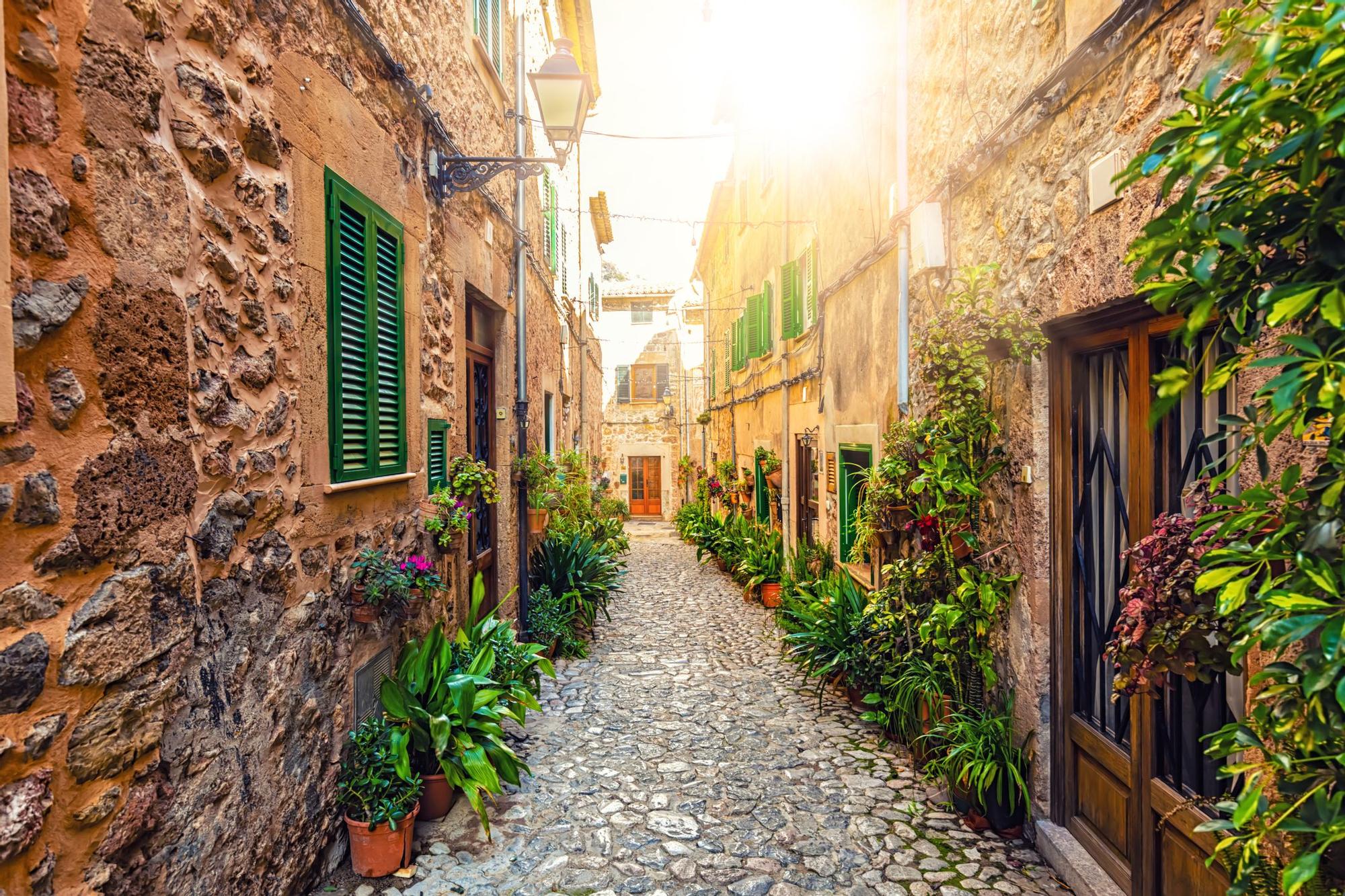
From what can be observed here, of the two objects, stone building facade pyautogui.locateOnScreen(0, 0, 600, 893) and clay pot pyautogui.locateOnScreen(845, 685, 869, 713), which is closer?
stone building facade pyautogui.locateOnScreen(0, 0, 600, 893)

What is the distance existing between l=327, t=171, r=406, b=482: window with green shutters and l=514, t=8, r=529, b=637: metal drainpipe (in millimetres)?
2917

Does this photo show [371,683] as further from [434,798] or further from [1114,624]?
A: [1114,624]

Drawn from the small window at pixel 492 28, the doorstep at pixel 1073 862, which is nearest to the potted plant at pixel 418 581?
the doorstep at pixel 1073 862

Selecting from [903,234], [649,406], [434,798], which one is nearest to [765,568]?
[903,234]

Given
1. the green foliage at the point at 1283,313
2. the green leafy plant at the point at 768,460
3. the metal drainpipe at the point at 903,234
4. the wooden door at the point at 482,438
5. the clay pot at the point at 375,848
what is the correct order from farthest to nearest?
the green leafy plant at the point at 768,460 → the wooden door at the point at 482,438 → the metal drainpipe at the point at 903,234 → the clay pot at the point at 375,848 → the green foliage at the point at 1283,313

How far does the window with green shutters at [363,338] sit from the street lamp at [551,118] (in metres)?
0.92

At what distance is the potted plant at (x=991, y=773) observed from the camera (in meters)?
3.50

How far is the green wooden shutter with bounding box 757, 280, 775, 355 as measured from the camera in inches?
398

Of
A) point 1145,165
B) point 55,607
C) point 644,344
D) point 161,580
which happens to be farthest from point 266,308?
point 644,344

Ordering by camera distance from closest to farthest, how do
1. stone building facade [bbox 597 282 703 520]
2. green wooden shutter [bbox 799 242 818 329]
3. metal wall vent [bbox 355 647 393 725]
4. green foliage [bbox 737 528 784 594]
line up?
metal wall vent [bbox 355 647 393 725]
green wooden shutter [bbox 799 242 818 329]
green foliage [bbox 737 528 784 594]
stone building facade [bbox 597 282 703 520]

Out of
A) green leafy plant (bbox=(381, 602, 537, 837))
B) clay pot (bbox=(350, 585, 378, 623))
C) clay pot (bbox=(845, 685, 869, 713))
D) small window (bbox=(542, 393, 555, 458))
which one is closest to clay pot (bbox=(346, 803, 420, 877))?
green leafy plant (bbox=(381, 602, 537, 837))

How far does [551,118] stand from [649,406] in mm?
17791

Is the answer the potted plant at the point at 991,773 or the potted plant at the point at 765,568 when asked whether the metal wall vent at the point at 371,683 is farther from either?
the potted plant at the point at 765,568

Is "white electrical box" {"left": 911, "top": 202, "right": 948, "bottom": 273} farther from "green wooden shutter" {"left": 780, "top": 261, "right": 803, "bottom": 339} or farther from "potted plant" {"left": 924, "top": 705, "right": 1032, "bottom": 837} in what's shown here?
→ "green wooden shutter" {"left": 780, "top": 261, "right": 803, "bottom": 339}
